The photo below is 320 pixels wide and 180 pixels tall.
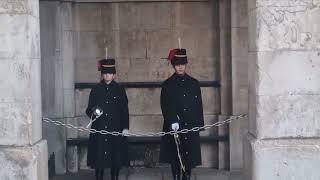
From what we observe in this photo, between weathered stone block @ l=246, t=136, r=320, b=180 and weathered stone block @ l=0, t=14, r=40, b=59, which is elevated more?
weathered stone block @ l=0, t=14, r=40, b=59

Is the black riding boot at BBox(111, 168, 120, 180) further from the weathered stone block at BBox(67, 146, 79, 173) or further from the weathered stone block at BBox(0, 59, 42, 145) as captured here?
the weathered stone block at BBox(0, 59, 42, 145)

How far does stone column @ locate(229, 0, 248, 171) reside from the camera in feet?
34.3

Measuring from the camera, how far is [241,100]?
10.5m

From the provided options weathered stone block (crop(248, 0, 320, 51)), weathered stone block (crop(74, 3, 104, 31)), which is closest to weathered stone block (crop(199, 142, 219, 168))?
weathered stone block (crop(74, 3, 104, 31))

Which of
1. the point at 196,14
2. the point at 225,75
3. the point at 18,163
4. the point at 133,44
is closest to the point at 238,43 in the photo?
the point at 225,75

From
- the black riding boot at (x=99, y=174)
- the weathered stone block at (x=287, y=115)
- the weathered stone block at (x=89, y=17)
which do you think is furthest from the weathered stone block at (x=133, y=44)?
the weathered stone block at (x=287, y=115)

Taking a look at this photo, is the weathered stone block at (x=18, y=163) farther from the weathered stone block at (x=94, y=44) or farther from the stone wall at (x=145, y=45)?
the weathered stone block at (x=94, y=44)

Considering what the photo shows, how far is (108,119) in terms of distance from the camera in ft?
30.3

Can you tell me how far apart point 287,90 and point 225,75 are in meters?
3.19

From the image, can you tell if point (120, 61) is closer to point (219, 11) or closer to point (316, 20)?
point (219, 11)

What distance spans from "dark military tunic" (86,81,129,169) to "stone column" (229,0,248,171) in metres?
2.02

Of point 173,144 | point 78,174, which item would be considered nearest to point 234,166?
point 173,144

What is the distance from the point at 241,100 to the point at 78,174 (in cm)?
280

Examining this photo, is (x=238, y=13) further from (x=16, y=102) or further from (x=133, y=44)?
(x=16, y=102)
